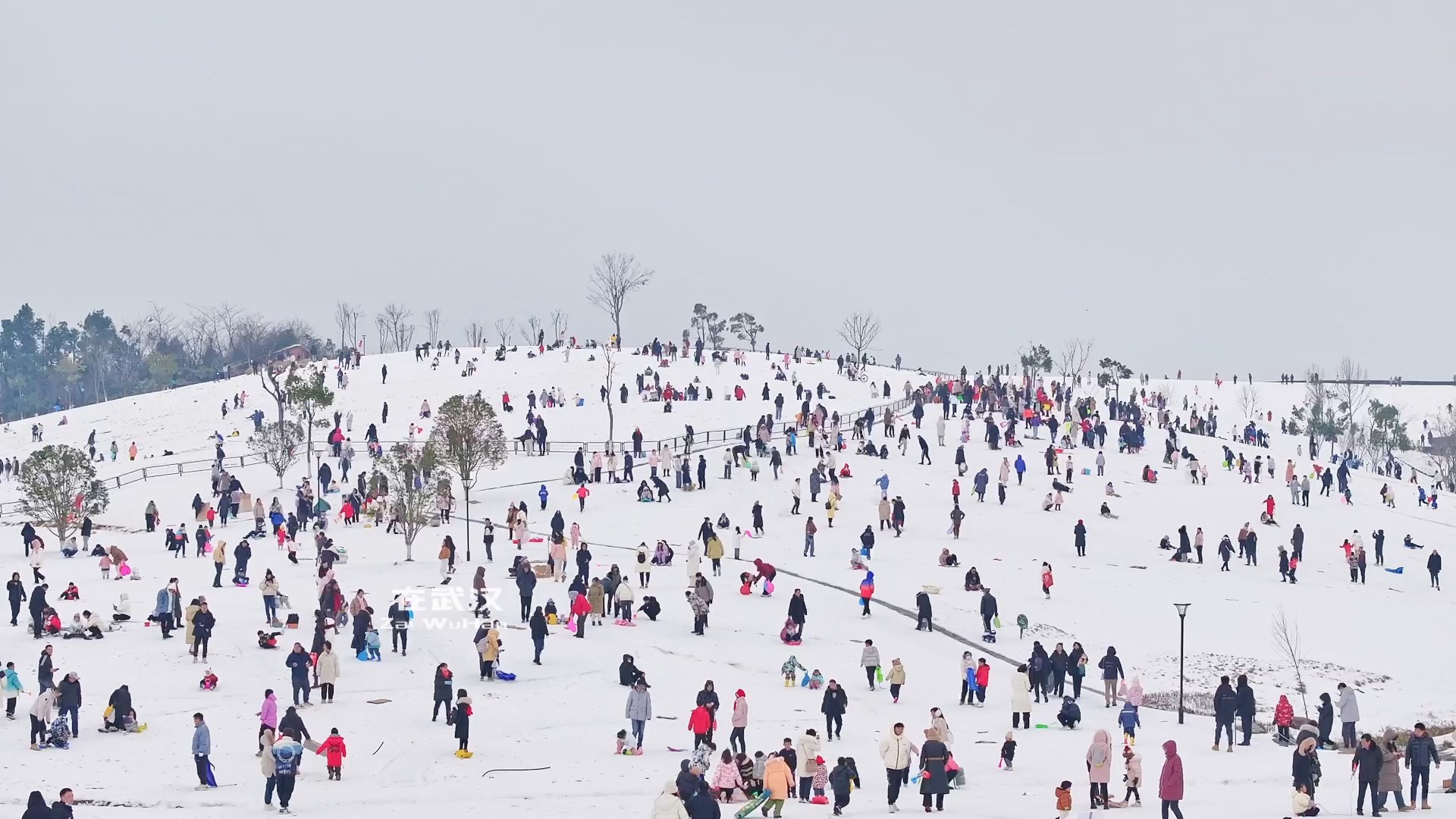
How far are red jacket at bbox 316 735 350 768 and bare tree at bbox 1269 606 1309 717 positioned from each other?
1930cm

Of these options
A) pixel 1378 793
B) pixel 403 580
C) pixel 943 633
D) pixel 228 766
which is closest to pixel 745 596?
pixel 943 633

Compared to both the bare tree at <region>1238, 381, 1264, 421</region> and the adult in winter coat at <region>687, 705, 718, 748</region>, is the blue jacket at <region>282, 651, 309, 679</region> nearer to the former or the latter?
the adult in winter coat at <region>687, 705, 718, 748</region>

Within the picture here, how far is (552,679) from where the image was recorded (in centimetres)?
2591

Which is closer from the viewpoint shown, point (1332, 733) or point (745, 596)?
point (1332, 733)

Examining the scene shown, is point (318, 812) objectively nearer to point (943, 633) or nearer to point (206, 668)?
point (206, 668)

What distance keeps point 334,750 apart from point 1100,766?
10.4 metres

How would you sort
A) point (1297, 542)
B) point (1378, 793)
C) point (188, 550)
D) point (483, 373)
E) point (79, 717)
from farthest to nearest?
1. point (483, 373)
2. point (1297, 542)
3. point (188, 550)
4. point (79, 717)
5. point (1378, 793)

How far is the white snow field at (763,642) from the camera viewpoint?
20.2 meters

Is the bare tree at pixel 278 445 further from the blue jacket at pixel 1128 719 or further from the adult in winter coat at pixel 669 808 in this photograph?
the adult in winter coat at pixel 669 808

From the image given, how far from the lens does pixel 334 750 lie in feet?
65.3

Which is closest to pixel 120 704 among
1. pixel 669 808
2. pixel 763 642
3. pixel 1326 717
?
pixel 669 808

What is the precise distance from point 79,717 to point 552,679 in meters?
7.74

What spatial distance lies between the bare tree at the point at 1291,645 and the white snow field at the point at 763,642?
29 cm

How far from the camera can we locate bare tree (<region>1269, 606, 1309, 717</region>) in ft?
101
